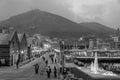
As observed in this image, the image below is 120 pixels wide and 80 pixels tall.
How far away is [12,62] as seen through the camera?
74.1m

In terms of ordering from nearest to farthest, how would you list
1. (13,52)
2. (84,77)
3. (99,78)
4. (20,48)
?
1. (99,78)
2. (84,77)
3. (13,52)
4. (20,48)

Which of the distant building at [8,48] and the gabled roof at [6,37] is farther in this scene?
the gabled roof at [6,37]

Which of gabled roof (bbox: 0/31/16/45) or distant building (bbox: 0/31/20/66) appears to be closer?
distant building (bbox: 0/31/20/66)

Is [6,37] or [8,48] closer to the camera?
[8,48]

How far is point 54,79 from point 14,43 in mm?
37644

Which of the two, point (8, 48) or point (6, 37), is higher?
point (6, 37)

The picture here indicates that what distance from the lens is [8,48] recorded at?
71.4 meters

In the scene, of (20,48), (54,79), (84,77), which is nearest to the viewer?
(84,77)

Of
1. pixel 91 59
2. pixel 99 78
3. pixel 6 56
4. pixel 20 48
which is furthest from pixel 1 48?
pixel 91 59

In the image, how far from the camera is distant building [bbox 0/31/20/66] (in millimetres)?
71125

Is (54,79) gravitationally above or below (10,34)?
below

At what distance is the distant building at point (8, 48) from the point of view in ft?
233

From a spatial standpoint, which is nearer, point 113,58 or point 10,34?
point 10,34

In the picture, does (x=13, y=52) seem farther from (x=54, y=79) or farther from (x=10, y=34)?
(x=54, y=79)
